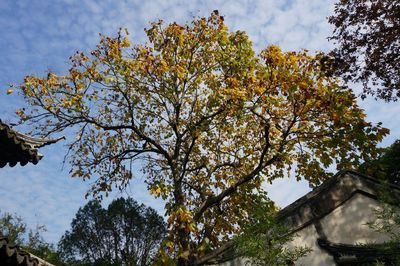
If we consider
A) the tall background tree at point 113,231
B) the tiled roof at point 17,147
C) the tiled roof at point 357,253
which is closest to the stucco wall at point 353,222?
the tiled roof at point 357,253

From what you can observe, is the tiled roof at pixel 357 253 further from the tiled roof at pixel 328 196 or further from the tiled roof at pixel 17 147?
the tiled roof at pixel 17 147

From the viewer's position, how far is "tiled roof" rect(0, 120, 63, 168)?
288 inches

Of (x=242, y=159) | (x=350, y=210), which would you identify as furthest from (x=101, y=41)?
(x=350, y=210)

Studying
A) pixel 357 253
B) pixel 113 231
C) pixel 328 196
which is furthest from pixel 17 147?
pixel 113 231

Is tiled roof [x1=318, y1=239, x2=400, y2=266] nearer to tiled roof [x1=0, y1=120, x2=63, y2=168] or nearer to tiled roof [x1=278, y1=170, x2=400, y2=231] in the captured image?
tiled roof [x1=278, y1=170, x2=400, y2=231]

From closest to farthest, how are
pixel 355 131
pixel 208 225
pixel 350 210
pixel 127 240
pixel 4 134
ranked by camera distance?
1. pixel 4 134
2. pixel 350 210
3. pixel 355 131
4. pixel 208 225
5. pixel 127 240

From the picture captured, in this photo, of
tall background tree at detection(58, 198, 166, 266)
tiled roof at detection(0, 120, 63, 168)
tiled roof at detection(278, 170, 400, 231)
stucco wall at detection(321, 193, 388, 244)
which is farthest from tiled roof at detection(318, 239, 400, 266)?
tall background tree at detection(58, 198, 166, 266)

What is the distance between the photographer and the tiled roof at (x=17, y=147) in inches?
288

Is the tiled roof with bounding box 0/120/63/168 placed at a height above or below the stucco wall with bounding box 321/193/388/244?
above

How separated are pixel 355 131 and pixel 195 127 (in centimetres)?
624

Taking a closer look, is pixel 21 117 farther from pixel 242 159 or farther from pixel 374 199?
pixel 374 199

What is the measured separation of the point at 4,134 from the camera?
725 centimetres

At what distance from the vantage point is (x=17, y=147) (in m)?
7.53

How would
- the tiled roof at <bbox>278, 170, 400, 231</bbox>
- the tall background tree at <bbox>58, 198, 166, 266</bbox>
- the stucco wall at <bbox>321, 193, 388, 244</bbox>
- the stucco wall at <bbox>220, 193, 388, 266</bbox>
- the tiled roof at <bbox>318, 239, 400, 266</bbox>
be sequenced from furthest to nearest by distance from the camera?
the tall background tree at <bbox>58, 198, 166, 266</bbox> → the tiled roof at <bbox>278, 170, 400, 231</bbox> → the stucco wall at <bbox>321, 193, 388, 244</bbox> → the stucco wall at <bbox>220, 193, 388, 266</bbox> → the tiled roof at <bbox>318, 239, 400, 266</bbox>
